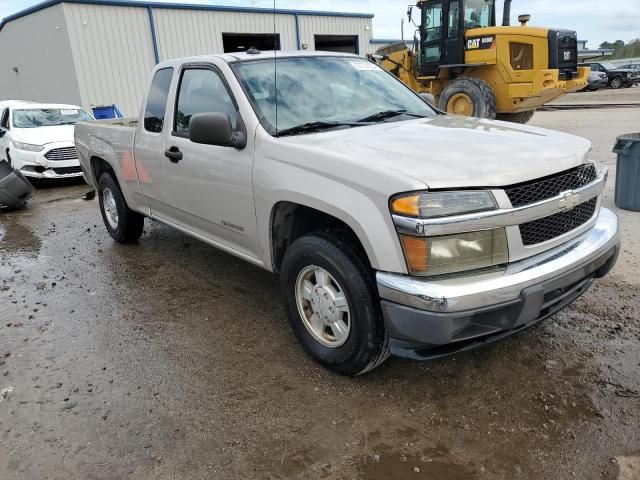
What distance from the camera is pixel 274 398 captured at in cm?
310

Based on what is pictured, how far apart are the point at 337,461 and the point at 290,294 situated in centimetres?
112

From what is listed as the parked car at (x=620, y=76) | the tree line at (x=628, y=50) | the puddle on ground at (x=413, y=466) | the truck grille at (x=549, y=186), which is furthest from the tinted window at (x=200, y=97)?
the tree line at (x=628, y=50)

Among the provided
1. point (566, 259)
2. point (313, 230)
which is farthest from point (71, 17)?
Result: point (566, 259)

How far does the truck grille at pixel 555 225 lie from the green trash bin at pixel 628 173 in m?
3.11

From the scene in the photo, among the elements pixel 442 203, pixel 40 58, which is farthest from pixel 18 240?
pixel 40 58

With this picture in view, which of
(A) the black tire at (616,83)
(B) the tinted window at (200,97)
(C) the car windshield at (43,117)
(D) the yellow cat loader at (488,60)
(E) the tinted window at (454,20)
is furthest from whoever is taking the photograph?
(A) the black tire at (616,83)

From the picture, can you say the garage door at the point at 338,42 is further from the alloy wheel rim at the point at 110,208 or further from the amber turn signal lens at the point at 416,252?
the amber turn signal lens at the point at 416,252

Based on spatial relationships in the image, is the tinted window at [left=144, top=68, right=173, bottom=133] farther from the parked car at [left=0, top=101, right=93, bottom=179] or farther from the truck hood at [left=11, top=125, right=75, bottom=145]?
the parked car at [left=0, top=101, right=93, bottom=179]

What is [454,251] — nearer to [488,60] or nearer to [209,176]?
[209,176]

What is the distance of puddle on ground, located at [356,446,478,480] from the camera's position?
8.05 ft

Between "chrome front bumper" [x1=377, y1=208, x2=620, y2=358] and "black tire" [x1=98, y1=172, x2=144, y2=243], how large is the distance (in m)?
3.95

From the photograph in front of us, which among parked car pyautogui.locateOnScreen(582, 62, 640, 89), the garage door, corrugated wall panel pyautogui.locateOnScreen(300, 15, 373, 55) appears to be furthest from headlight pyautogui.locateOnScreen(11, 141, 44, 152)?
parked car pyautogui.locateOnScreen(582, 62, 640, 89)

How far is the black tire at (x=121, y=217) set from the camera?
5770 millimetres

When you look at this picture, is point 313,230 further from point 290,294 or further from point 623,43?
point 623,43
